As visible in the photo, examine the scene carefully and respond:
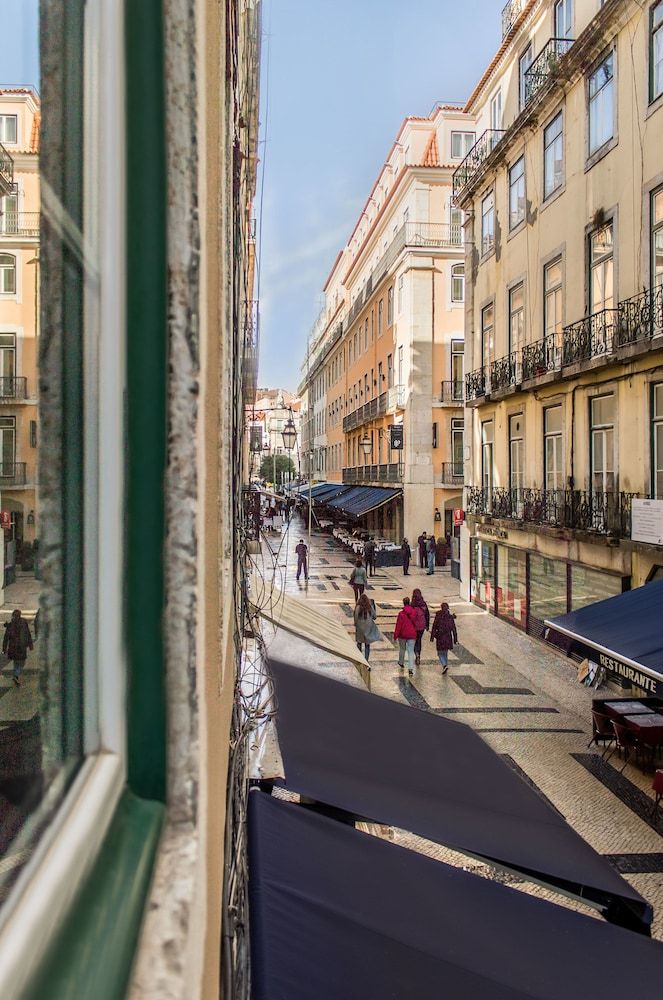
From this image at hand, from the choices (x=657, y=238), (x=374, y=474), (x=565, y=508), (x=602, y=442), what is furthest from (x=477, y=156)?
(x=374, y=474)

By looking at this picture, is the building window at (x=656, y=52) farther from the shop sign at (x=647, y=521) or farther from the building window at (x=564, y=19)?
the shop sign at (x=647, y=521)

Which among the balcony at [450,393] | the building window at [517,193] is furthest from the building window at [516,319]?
the balcony at [450,393]

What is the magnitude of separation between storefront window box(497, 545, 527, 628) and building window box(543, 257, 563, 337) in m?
5.34

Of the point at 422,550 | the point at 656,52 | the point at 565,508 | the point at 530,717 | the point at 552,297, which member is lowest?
the point at 530,717

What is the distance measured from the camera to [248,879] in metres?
2.79

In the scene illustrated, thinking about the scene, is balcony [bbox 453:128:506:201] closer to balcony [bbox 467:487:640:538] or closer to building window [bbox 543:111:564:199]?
building window [bbox 543:111:564:199]

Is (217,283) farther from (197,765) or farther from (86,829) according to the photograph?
(86,829)

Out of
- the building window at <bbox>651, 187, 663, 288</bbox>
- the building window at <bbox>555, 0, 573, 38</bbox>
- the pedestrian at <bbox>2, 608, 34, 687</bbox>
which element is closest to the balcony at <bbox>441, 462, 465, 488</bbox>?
the building window at <bbox>555, 0, 573, 38</bbox>

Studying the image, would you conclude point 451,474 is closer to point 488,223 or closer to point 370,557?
point 370,557

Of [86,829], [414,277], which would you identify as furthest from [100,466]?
[414,277]

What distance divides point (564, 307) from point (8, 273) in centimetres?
1633

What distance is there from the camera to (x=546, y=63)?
16.1 metres

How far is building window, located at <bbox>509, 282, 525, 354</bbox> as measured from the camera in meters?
18.3

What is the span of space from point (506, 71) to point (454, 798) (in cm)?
2023
